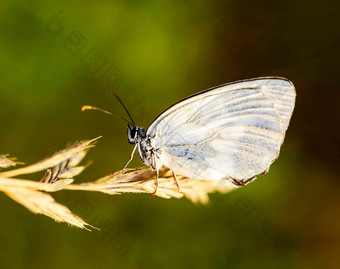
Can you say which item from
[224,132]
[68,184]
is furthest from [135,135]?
[68,184]

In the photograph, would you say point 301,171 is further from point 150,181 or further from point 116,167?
point 150,181

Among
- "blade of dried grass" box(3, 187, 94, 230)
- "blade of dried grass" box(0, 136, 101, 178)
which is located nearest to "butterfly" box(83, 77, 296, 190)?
"blade of dried grass" box(0, 136, 101, 178)

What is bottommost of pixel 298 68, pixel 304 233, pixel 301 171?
pixel 304 233

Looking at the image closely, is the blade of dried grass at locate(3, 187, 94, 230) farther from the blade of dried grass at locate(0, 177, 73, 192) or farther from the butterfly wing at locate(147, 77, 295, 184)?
the butterfly wing at locate(147, 77, 295, 184)

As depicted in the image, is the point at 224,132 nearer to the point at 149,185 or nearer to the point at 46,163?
the point at 149,185

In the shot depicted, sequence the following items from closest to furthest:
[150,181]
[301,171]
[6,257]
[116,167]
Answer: [150,181]
[6,257]
[116,167]
[301,171]

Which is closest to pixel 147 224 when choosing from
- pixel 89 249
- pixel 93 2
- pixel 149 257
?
pixel 149 257
